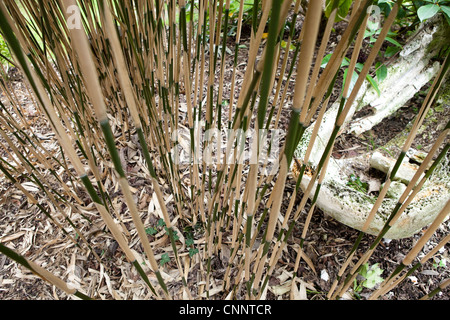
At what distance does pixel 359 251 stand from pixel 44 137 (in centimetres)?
135

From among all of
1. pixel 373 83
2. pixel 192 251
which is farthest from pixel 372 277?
pixel 373 83

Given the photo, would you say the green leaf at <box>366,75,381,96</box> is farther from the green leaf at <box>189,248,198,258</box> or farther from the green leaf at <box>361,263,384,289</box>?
the green leaf at <box>189,248,198,258</box>

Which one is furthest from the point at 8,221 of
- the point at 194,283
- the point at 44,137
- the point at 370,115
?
the point at 370,115

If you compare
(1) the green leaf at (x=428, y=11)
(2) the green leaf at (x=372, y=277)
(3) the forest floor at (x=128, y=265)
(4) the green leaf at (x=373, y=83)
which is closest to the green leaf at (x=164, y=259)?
(3) the forest floor at (x=128, y=265)

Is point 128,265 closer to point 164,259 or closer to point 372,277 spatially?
point 164,259

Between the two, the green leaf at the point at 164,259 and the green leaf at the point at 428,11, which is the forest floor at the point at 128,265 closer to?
the green leaf at the point at 164,259

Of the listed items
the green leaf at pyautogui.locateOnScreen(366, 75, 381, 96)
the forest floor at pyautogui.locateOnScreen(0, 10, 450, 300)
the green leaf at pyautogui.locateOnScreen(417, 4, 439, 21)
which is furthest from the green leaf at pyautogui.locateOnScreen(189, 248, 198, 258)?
the green leaf at pyautogui.locateOnScreen(417, 4, 439, 21)

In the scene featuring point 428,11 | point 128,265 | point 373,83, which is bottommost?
point 128,265

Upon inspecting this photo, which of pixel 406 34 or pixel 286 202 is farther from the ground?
pixel 406 34

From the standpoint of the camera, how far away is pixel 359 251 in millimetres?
1009

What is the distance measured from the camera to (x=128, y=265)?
3.03 ft

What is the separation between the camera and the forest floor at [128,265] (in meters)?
0.88

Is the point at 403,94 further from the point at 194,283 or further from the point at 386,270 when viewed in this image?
the point at 194,283
